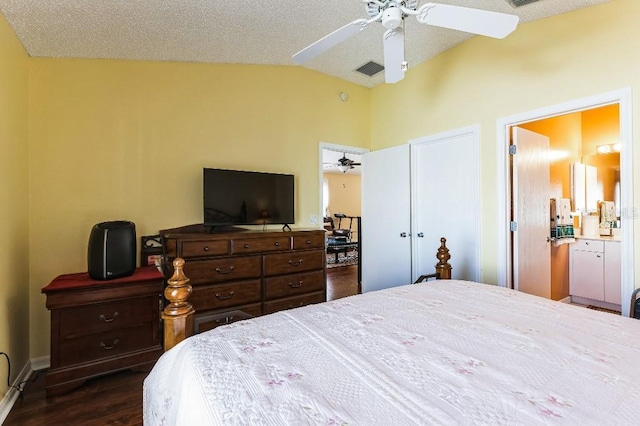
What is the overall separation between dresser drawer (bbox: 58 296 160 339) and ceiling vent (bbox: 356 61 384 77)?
3.13 metres

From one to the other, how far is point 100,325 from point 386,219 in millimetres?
3008

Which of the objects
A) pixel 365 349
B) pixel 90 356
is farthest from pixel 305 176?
pixel 365 349

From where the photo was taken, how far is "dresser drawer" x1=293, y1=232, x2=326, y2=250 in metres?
3.07

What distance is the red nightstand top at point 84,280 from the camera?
81.8 inches

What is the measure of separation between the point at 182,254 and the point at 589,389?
2.44 metres

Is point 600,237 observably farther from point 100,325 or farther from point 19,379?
point 19,379

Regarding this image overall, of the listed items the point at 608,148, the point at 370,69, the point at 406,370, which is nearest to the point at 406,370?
the point at 406,370

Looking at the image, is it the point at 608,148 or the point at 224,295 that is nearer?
the point at 224,295

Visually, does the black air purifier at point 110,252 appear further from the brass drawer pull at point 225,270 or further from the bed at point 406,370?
the bed at point 406,370

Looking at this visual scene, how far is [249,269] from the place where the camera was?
2.78 meters

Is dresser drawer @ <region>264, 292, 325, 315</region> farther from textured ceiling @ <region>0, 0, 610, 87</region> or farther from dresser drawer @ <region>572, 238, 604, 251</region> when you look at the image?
dresser drawer @ <region>572, 238, 604, 251</region>

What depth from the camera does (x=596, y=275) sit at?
12.2ft

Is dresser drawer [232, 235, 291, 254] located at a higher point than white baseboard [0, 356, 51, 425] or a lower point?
higher

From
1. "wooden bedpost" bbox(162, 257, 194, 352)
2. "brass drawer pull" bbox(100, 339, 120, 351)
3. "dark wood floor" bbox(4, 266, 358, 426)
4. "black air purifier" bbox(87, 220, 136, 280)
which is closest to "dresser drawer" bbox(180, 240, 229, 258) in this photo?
"black air purifier" bbox(87, 220, 136, 280)
